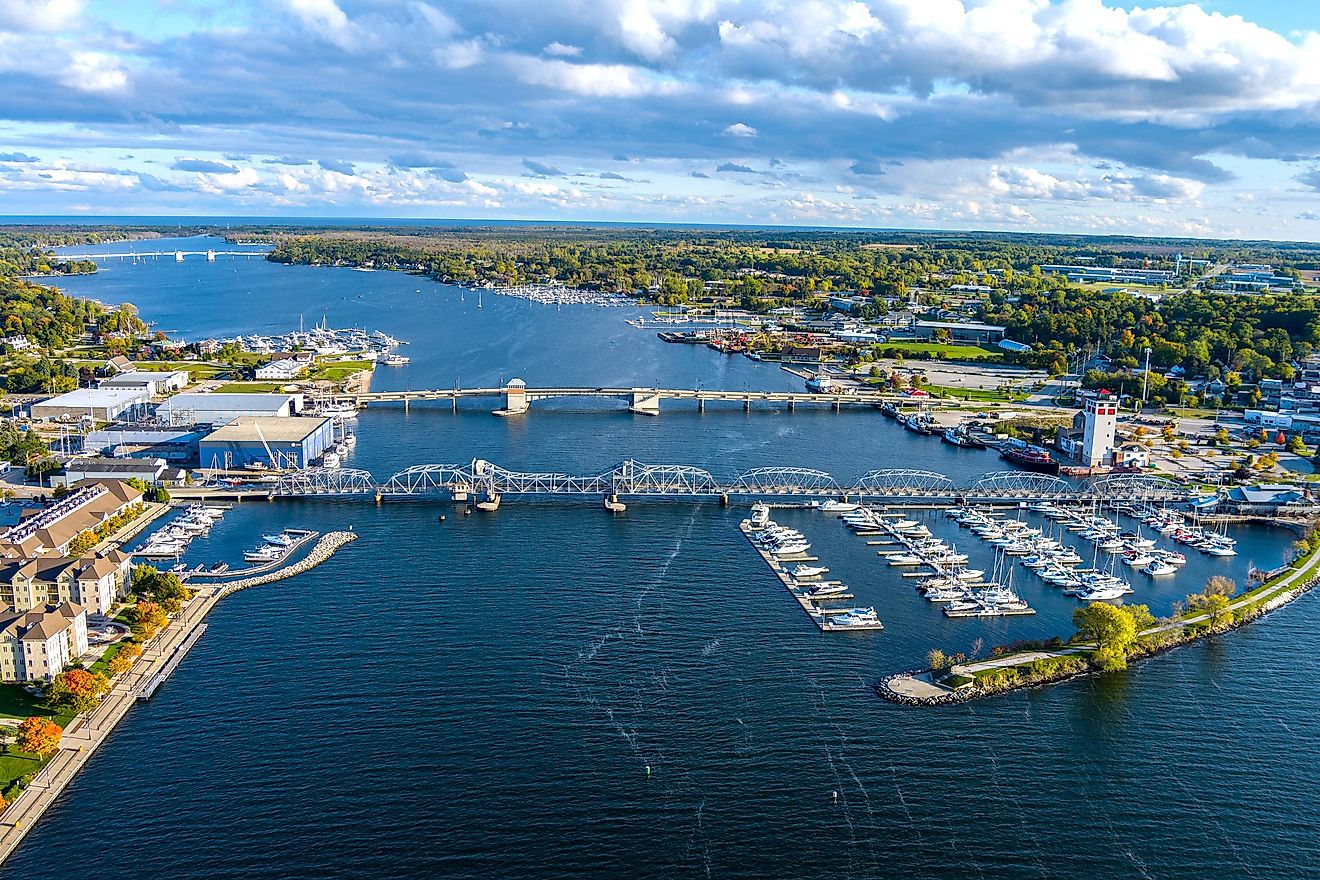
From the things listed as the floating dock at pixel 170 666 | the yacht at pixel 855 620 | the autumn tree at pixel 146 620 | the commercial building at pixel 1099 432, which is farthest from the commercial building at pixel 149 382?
the commercial building at pixel 1099 432

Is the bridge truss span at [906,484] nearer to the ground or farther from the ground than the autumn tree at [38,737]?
farther from the ground

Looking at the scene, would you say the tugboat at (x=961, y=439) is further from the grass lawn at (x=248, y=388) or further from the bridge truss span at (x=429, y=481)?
the grass lawn at (x=248, y=388)

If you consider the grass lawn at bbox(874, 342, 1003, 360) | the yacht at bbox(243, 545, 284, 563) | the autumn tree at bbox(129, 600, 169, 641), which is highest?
the grass lawn at bbox(874, 342, 1003, 360)

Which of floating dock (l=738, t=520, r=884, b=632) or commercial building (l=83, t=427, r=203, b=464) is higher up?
commercial building (l=83, t=427, r=203, b=464)

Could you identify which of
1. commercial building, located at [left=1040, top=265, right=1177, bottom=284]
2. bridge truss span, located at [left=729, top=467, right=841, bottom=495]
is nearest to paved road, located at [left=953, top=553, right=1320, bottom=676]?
bridge truss span, located at [left=729, top=467, right=841, bottom=495]

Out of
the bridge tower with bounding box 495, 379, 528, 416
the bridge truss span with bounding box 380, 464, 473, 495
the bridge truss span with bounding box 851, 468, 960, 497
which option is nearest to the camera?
the bridge truss span with bounding box 380, 464, 473, 495

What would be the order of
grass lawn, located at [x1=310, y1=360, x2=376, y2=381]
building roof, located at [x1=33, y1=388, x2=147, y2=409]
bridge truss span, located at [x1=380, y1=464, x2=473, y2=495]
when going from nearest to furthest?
bridge truss span, located at [x1=380, y1=464, x2=473, y2=495], building roof, located at [x1=33, y1=388, x2=147, y2=409], grass lawn, located at [x1=310, y1=360, x2=376, y2=381]

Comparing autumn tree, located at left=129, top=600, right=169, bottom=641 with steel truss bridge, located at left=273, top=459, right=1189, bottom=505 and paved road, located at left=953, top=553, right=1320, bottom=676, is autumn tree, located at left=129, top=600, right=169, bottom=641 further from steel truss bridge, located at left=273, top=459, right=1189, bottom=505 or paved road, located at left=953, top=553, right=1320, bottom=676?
paved road, located at left=953, top=553, right=1320, bottom=676

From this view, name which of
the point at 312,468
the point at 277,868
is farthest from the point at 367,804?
the point at 312,468
